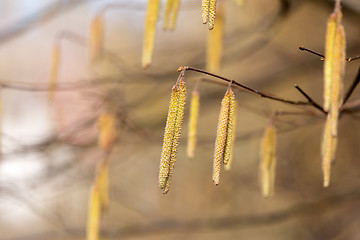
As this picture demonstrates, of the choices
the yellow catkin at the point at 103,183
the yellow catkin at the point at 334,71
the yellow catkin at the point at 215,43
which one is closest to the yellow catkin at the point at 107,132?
the yellow catkin at the point at 103,183

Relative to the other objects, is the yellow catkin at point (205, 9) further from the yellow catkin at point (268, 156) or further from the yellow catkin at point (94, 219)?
the yellow catkin at point (94, 219)

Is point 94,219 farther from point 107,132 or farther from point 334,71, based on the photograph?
point 334,71

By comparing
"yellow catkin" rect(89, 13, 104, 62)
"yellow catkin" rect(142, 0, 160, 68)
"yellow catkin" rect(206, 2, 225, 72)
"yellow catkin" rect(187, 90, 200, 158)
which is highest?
"yellow catkin" rect(89, 13, 104, 62)

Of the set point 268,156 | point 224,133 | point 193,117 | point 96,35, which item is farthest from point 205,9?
point 96,35

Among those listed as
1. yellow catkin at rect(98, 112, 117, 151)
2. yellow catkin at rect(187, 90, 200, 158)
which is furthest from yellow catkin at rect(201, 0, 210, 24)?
yellow catkin at rect(98, 112, 117, 151)

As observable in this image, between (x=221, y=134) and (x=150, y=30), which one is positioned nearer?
(x=221, y=134)

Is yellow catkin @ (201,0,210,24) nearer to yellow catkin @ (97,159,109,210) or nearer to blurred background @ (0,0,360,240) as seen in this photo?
yellow catkin @ (97,159,109,210)

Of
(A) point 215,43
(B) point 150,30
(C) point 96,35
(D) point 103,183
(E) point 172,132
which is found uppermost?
(C) point 96,35
